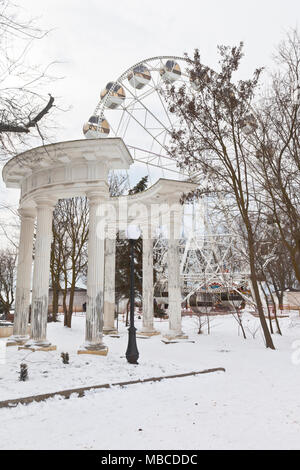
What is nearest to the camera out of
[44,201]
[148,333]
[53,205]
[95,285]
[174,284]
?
[95,285]

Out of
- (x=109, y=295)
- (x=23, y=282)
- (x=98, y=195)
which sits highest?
(x=98, y=195)

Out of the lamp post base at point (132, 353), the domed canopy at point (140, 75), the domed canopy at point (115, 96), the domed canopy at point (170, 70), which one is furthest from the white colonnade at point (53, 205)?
the domed canopy at point (170, 70)

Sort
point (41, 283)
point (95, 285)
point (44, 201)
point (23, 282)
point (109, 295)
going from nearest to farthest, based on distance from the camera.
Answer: point (95, 285) → point (41, 283) → point (44, 201) → point (23, 282) → point (109, 295)

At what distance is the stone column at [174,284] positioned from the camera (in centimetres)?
1697

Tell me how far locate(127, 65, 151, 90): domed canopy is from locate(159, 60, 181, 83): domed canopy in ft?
3.39

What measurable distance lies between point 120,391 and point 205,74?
1183 cm

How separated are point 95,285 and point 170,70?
18.8m

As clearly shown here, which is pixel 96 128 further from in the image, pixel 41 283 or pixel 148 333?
pixel 41 283

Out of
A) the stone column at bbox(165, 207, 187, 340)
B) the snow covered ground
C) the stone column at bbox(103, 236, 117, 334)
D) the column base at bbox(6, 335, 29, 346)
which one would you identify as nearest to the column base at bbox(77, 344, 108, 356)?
the snow covered ground

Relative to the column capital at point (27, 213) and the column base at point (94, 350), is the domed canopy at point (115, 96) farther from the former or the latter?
the column base at point (94, 350)

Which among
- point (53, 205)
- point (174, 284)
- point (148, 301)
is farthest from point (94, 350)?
point (148, 301)

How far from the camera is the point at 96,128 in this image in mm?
25078

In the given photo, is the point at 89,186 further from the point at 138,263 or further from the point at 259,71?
the point at 138,263

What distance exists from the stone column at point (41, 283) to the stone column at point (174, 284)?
6347mm
